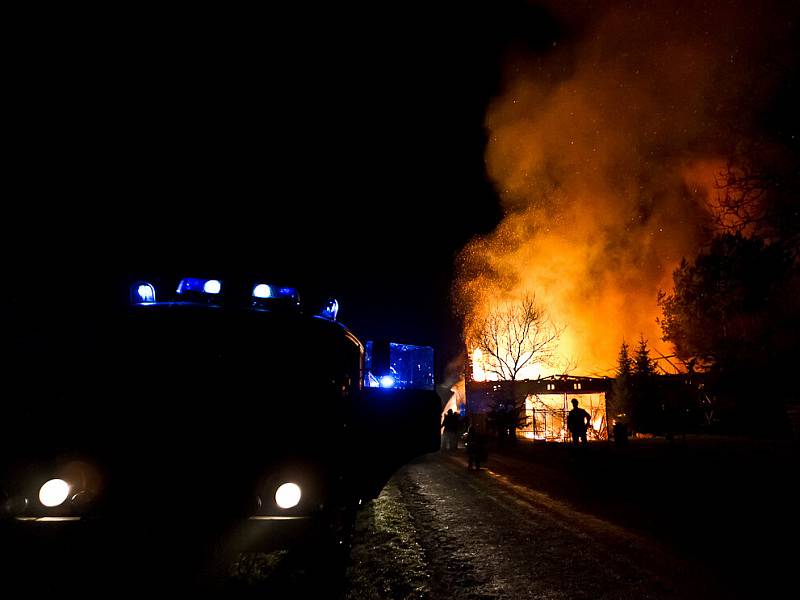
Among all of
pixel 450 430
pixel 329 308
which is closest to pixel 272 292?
pixel 329 308

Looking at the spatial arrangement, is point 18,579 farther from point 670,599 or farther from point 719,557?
point 719,557

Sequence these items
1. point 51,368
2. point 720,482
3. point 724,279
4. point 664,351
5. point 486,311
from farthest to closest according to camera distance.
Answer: point 664,351, point 486,311, point 724,279, point 720,482, point 51,368

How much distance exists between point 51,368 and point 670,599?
5114mm

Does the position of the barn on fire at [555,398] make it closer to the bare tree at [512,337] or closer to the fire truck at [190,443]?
the bare tree at [512,337]

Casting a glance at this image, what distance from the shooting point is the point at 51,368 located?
11.6 ft

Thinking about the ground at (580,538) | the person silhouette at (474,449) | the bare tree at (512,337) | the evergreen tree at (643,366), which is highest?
the bare tree at (512,337)

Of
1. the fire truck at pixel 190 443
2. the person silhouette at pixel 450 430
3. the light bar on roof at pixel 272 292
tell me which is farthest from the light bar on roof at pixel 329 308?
the person silhouette at pixel 450 430

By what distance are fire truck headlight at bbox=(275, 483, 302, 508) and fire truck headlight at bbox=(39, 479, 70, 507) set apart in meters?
1.26

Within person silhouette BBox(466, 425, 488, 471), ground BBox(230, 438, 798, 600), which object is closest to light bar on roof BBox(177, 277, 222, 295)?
ground BBox(230, 438, 798, 600)

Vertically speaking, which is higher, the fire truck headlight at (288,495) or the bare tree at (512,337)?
the bare tree at (512,337)

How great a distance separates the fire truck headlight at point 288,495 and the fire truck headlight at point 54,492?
126cm

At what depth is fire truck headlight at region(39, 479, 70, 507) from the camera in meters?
2.84

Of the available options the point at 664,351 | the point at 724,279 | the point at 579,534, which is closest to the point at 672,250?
the point at 664,351

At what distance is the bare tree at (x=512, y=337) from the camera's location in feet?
134
